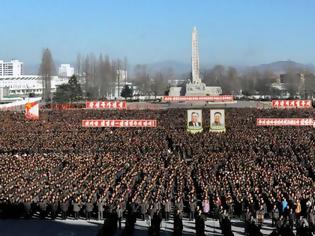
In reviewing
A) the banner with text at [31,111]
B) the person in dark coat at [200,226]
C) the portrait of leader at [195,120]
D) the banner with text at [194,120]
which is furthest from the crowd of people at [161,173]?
A: the banner with text at [31,111]

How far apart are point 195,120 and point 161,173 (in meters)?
8.73

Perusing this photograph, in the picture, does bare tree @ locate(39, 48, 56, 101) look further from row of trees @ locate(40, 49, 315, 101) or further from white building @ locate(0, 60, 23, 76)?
white building @ locate(0, 60, 23, 76)

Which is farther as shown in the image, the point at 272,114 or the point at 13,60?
the point at 13,60

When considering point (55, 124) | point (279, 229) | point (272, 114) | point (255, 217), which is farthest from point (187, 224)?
point (272, 114)

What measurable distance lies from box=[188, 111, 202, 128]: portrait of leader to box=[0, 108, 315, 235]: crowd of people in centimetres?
59

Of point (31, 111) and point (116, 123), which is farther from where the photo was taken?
point (31, 111)

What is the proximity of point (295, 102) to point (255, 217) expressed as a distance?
21416 mm

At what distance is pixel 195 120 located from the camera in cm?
2770

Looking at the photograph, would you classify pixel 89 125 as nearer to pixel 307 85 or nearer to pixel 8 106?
pixel 8 106

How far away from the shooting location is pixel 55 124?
110 ft

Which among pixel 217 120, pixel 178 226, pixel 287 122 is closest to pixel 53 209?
pixel 178 226

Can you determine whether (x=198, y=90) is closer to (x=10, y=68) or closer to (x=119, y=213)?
(x=119, y=213)

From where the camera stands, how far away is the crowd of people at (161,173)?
14648mm

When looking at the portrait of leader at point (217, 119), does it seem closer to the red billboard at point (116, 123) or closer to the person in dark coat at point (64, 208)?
the red billboard at point (116, 123)
